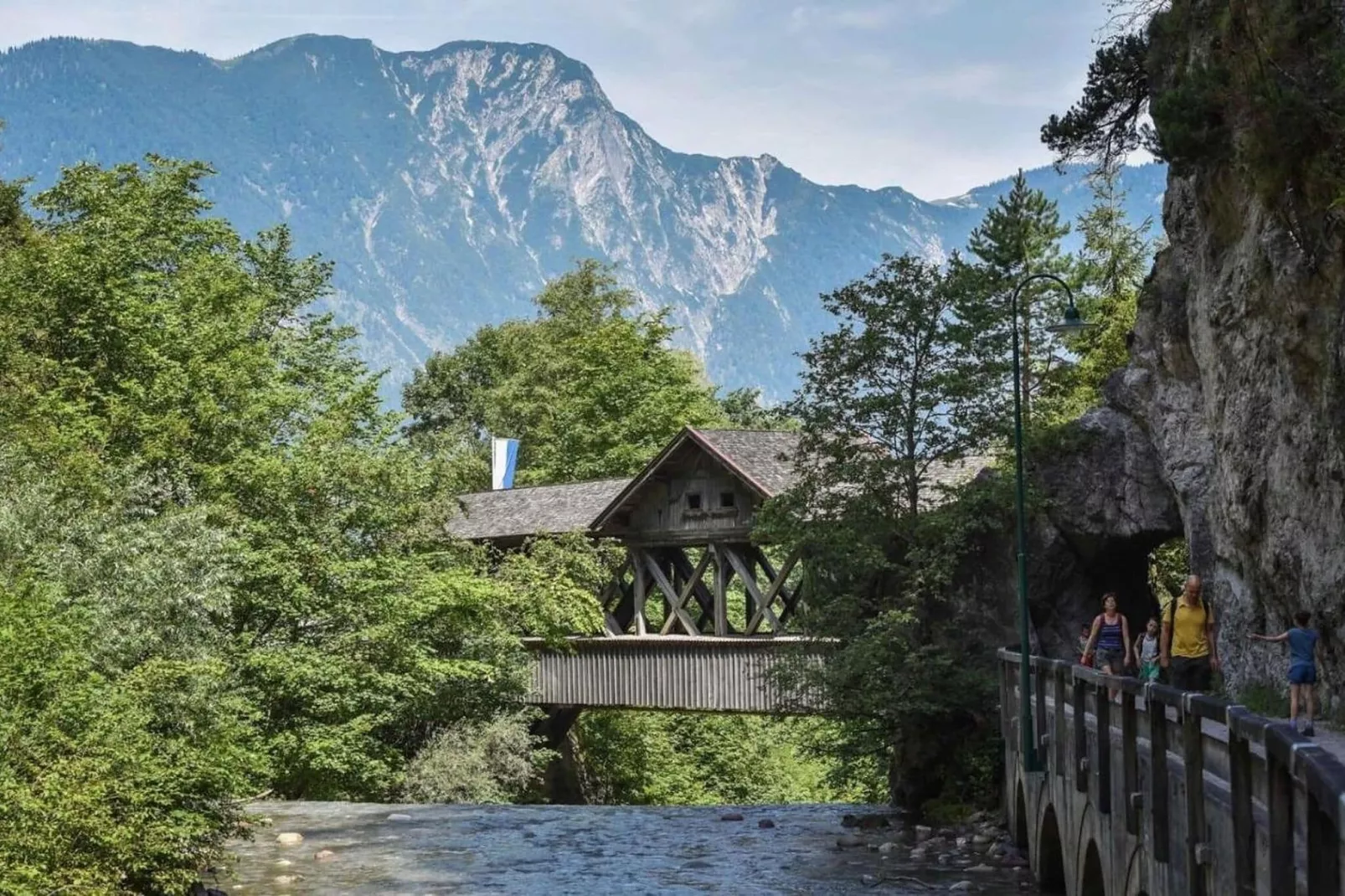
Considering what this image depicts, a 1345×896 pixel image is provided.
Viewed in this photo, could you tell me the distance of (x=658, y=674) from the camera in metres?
35.3

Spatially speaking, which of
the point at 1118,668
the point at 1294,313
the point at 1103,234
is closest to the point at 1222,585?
the point at 1118,668

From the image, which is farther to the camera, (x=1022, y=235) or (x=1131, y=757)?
(x=1022, y=235)

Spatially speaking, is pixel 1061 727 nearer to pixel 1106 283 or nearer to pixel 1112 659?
pixel 1112 659

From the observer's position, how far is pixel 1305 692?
13289 mm

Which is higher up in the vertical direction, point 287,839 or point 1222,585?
point 1222,585

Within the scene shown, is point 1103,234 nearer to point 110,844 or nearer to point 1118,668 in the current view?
point 1118,668

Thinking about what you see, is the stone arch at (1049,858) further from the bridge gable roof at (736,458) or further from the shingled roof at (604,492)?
the bridge gable roof at (736,458)

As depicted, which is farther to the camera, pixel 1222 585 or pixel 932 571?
pixel 932 571

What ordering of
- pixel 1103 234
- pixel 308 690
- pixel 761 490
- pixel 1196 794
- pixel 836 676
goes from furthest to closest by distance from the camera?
pixel 1103 234 < pixel 761 490 < pixel 308 690 < pixel 836 676 < pixel 1196 794

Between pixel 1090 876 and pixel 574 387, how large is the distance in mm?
37286

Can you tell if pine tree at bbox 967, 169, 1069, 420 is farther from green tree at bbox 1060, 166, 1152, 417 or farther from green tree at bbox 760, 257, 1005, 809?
green tree at bbox 760, 257, 1005, 809

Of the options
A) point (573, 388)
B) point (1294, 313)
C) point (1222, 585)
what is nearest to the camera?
point (1294, 313)

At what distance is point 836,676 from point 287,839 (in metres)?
8.18

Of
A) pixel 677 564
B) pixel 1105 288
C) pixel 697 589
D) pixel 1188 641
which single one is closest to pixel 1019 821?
pixel 1188 641
